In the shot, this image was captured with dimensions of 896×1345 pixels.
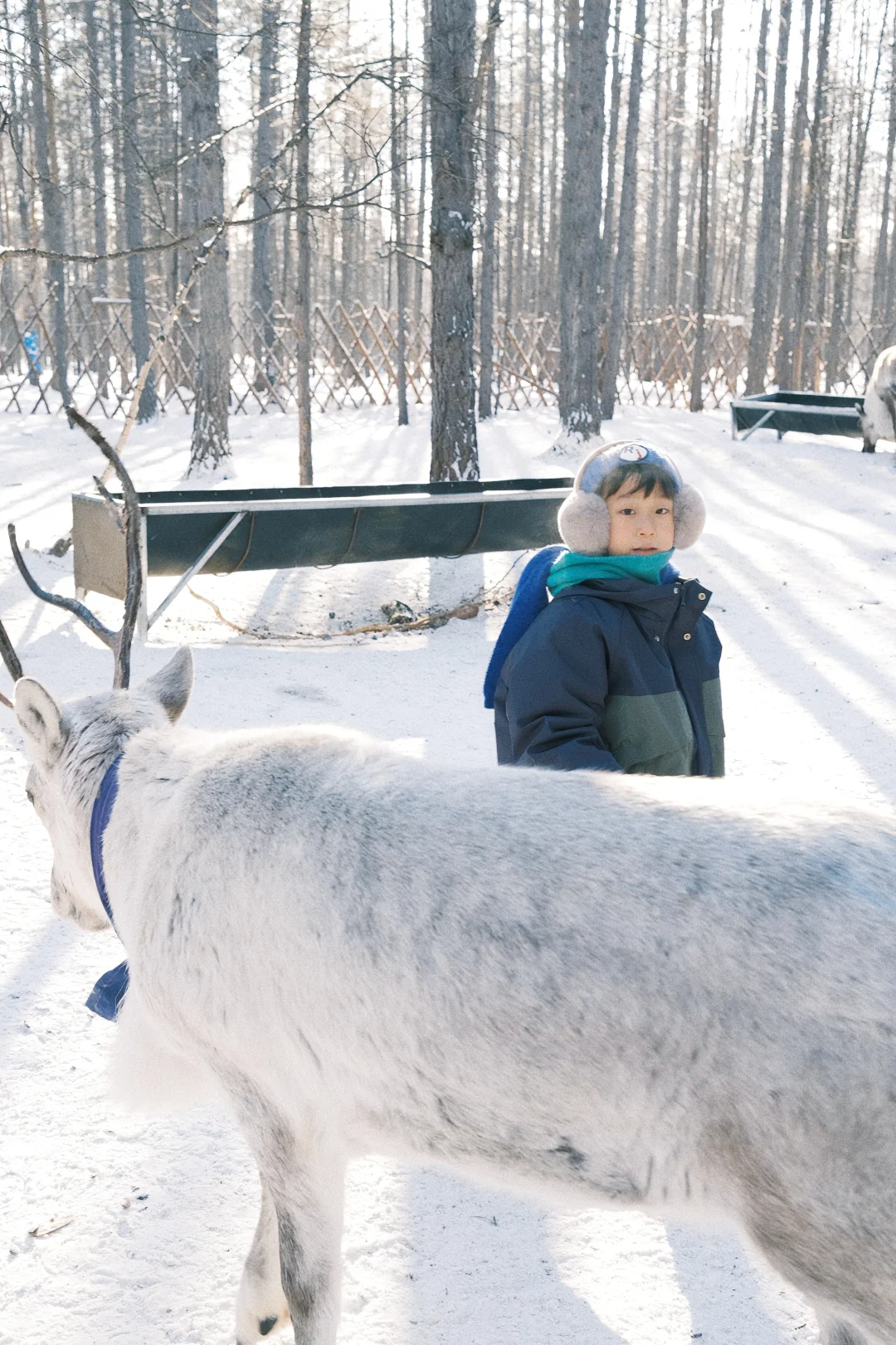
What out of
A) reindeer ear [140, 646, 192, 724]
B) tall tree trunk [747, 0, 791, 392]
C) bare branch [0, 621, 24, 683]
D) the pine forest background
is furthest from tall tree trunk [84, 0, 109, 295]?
reindeer ear [140, 646, 192, 724]

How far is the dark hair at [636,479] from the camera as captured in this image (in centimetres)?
213

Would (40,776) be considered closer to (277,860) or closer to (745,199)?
(277,860)

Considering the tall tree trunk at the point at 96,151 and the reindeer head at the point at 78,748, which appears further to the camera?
the tall tree trunk at the point at 96,151

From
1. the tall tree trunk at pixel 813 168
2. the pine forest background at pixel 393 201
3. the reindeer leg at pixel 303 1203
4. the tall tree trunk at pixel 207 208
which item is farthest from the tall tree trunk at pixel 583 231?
the reindeer leg at pixel 303 1203

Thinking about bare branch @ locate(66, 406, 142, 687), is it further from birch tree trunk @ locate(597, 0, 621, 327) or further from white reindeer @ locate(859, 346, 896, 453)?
birch tree trunk @ locate(597, 0, 621, 327)

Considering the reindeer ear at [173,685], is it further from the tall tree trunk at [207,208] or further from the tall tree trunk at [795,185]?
the tall tree trunk at [795,185]

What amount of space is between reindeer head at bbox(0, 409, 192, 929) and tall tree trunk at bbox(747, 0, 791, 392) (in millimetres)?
16787

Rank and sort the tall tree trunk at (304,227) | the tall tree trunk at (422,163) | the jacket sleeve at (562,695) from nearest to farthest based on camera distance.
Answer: the jacket sleeve at (562,695) < the tall tree trunk at (304,227) < the tall tree trunk at (422,163)

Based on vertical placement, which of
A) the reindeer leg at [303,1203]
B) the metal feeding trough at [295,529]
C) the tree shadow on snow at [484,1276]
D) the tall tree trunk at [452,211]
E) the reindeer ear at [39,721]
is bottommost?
the tree shadow on snow at [484,1276]

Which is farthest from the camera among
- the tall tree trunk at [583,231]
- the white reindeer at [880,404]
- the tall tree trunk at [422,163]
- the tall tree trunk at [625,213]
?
the tall tree trunk at [625,213]

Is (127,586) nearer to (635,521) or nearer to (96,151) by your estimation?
(635,521)

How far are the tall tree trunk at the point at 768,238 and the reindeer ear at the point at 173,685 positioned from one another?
16691 millimetres

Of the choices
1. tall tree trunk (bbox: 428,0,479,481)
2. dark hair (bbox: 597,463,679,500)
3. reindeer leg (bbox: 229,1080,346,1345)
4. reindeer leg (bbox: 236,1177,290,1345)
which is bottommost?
reindeer leg (bbox: 236,1177,290,1345)

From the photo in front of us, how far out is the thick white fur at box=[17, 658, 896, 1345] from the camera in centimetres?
126
